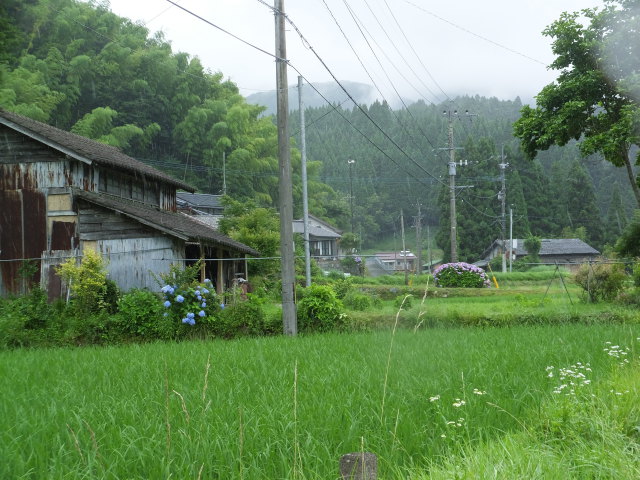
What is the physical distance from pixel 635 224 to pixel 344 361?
12.6 metres

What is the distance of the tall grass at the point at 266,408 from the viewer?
324 cm

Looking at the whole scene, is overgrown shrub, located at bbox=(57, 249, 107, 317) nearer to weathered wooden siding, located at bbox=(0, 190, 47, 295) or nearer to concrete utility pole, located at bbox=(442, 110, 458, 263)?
weathered wooden siding, located at bbox=(0, 190, 47, 295)

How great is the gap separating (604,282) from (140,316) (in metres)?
12.4

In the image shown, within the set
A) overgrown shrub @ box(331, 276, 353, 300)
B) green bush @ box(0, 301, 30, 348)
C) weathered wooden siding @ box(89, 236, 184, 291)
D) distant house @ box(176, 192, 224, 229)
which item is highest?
distant house @ box(176, 192, 224, 229)

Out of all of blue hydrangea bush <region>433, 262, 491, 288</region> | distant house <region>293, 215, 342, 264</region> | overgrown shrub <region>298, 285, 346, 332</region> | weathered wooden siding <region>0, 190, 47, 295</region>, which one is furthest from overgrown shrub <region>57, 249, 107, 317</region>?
distant house <region>293, 215, 342, 264</region>

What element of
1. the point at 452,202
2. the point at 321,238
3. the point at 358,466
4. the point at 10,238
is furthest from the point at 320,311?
the point at 321,238

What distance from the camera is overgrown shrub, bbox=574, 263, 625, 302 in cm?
1664

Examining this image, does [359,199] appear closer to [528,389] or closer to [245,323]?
[245,323]

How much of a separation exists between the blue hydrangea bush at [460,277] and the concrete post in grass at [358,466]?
25.0 meters

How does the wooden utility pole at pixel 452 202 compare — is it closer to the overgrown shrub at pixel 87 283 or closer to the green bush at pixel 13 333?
the overgrown shrub at pixel 87 283

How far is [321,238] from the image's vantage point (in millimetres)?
44469

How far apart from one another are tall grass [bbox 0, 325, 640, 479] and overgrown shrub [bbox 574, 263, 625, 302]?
950cm

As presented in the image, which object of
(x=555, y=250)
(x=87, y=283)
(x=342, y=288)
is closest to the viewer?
(x=87, y=283)

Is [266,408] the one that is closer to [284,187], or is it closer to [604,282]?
[284,187]
